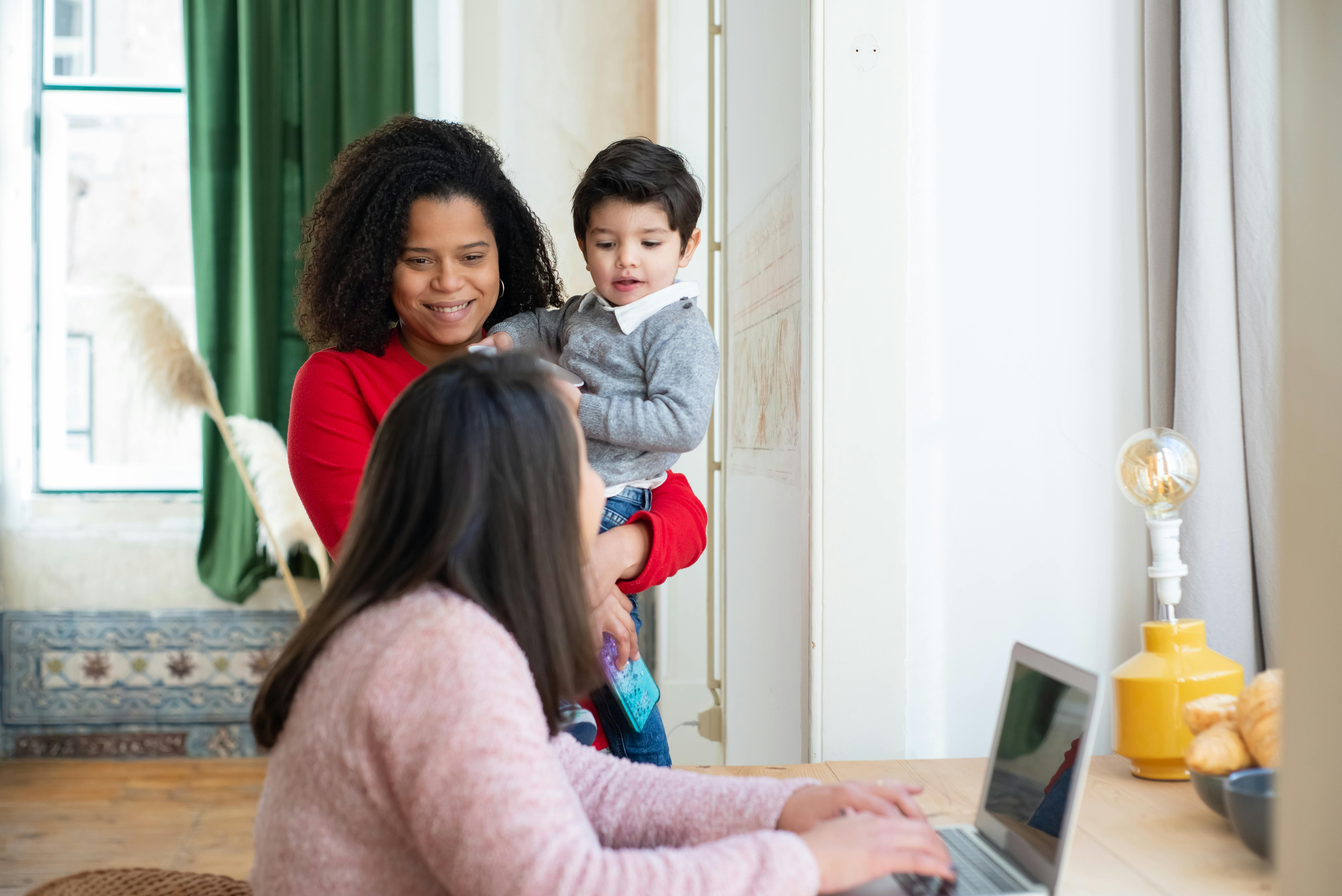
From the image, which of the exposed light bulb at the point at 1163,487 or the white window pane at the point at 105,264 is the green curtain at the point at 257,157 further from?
the exposed light bulb at the point at 1163,487

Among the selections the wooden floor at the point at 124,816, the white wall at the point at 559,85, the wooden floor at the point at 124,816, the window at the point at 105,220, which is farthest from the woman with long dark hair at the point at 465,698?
the window at the point at 105,220

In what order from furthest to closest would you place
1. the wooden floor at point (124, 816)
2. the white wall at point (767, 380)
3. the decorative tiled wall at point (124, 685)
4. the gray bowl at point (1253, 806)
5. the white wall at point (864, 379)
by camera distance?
the decorative tiled wall at point (124, 685) < the wooden floor at point (124, 816) < the white wall at point (767, 380) < the white wall at point (864, 379) < the gray bowl at point (1253, 806)

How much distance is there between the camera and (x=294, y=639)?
0.75 metres

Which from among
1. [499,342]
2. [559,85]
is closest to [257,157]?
[559,85]

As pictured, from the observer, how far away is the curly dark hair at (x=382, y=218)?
1.29 m

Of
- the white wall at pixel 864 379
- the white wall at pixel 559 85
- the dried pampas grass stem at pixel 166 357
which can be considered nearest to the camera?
the white wall at pixel 864 379

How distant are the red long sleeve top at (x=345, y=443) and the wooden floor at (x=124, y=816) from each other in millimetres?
1617

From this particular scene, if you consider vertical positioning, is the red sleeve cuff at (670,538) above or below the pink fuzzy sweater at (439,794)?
above

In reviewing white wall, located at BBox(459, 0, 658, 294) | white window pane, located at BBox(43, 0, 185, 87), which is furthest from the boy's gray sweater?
white window pane, located at BBox(43, 0, 185, 87)

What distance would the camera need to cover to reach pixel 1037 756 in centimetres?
95

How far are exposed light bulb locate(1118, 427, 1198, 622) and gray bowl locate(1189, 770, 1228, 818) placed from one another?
259mm

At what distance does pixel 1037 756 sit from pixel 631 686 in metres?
0.55

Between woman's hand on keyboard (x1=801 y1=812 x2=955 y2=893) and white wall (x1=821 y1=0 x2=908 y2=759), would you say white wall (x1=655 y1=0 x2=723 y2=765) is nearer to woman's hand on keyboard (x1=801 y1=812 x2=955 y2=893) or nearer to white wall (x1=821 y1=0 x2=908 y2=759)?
white wall (x1=821 y1=0 x2=908 y2=759)

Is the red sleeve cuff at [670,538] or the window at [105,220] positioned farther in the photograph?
the window at [105,220]
